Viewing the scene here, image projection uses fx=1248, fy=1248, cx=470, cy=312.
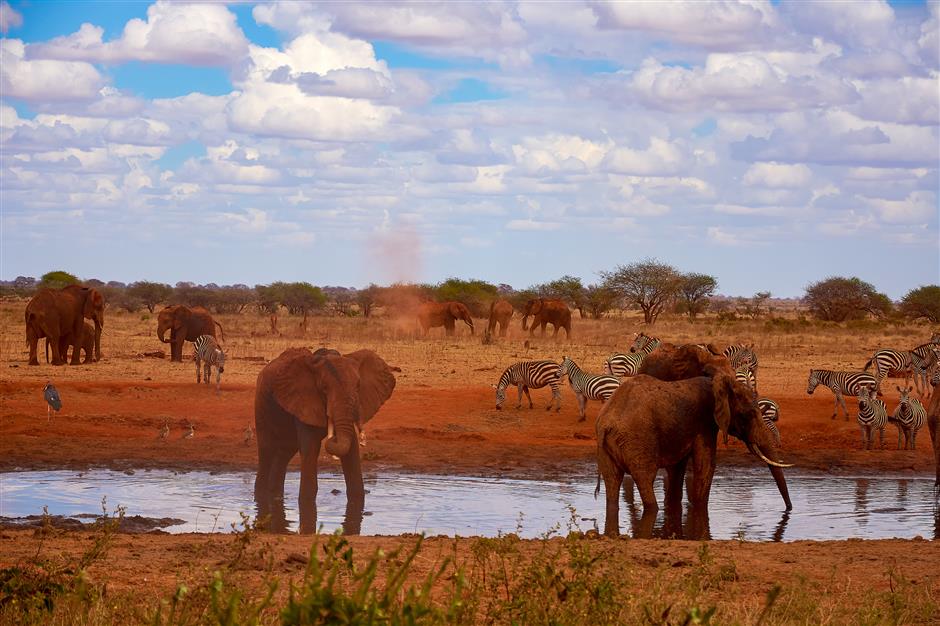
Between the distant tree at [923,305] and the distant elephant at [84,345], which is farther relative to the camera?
the distant tree at [923,305]

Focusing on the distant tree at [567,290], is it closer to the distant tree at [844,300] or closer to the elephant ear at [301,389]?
the distant tree at [844,300]

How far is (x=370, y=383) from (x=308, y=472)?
1.38 metres

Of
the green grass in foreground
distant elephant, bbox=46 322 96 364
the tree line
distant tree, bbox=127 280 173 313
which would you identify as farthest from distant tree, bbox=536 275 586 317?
the green grass in foreground

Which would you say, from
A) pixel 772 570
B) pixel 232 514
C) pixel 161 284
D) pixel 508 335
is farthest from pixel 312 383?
pixel 161 284

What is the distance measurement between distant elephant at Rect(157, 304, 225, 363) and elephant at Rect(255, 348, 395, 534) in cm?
1697

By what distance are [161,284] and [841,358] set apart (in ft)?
170

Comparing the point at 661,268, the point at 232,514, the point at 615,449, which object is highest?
the point at 661,268

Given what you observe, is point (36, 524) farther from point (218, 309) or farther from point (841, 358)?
point (218, 309)

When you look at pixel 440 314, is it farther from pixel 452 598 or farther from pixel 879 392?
pixel 452 598

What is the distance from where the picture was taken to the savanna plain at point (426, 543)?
18.1 feet

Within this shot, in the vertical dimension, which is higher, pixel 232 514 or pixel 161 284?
pixel 161 284

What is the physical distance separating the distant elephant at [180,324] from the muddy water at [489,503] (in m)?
15.3

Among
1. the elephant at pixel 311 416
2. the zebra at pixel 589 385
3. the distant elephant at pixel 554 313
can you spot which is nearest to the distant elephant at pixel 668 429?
the elephant at pixel 311 416

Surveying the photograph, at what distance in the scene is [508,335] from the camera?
154ft
